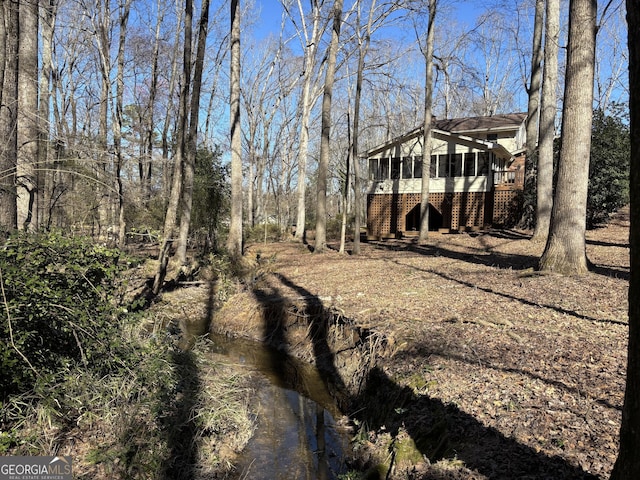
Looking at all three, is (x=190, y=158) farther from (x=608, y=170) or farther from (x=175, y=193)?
(x=608, y=170)

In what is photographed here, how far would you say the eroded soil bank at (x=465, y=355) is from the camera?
145 inches

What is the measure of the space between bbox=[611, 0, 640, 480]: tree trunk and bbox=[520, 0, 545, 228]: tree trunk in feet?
63.2

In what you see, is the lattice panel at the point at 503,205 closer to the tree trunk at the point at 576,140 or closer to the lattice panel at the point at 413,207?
the lattice panel at the point at 413,207

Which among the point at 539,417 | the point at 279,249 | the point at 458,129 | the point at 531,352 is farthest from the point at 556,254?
the point at 458,129

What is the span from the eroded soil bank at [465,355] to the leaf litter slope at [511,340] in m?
0.02

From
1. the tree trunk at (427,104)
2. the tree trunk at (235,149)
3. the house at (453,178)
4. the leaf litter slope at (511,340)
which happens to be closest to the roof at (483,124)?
the house at (453,178)

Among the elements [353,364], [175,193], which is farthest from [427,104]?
[353,364]

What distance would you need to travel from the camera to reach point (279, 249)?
19812mm

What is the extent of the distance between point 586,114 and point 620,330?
4.61 meters

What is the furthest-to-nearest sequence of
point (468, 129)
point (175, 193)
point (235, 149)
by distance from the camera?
1. point (468, 129)
2. point (235, 149)
3. point (175, 193)

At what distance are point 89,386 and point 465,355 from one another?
4361 mm

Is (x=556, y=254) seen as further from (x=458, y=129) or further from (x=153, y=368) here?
(x=458, y=129)

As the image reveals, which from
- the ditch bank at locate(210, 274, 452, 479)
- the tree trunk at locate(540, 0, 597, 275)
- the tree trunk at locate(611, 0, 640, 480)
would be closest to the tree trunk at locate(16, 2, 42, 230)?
the ditch bank at locate(210, 274, 452, 479)

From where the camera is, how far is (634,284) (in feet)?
7.22
